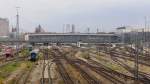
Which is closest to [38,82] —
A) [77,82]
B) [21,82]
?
[21,82]

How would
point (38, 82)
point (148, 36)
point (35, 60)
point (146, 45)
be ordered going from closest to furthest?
point (38, 82) → point (35, 60) → point (146, 45) → point (148, 36)

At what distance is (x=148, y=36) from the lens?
146m

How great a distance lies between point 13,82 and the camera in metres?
35.3

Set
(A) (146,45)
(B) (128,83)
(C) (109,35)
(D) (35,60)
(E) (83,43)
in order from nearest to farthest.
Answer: (B) (128,83) → (D) (35,60) → (A) (146,45) → (E) (83,43) → (C) (109,35)

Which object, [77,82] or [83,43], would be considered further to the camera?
[83,43]

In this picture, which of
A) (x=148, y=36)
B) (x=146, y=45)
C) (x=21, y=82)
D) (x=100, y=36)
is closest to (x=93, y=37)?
(x=100, y=36)

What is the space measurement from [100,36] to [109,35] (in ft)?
18.6

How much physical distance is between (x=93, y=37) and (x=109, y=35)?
943 centimetres

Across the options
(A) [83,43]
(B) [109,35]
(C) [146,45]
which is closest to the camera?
(C) [146,45]

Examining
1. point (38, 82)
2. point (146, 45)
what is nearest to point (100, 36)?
point (146, 45)

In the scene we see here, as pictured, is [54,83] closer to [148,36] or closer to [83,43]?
[148,36]

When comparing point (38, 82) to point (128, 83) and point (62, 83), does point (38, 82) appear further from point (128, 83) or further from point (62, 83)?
point (128, 83)

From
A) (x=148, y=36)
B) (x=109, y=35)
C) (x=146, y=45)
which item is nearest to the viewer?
(x=146, y=45)

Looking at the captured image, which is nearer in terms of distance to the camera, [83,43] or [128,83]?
[128,83]
